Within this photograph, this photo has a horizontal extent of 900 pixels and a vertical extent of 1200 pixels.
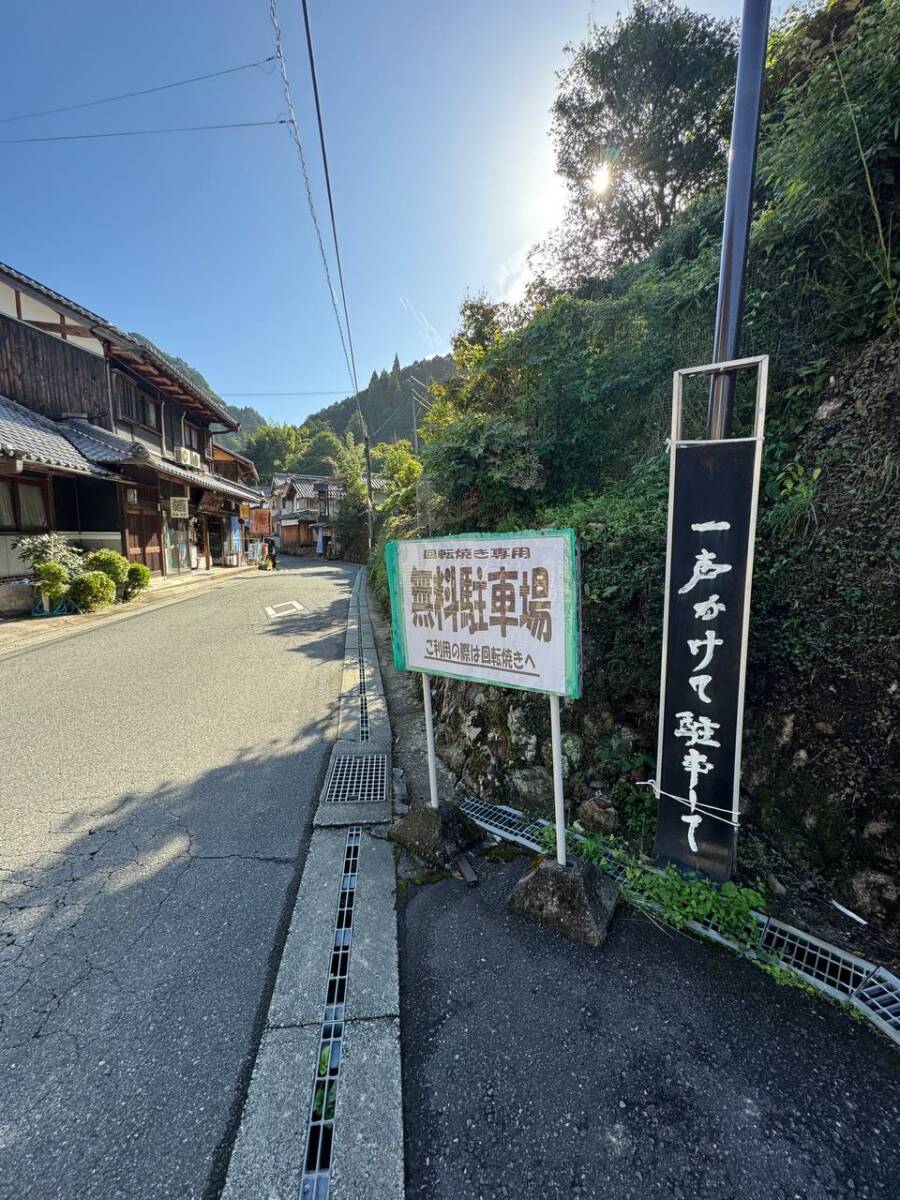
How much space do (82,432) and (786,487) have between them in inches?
630

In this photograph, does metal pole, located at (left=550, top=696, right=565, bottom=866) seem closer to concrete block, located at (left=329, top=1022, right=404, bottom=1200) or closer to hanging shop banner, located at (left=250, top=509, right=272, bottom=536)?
concrete block, located at (left=329, top=1022, right=404, bottom=1200)

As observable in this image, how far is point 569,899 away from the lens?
235cm

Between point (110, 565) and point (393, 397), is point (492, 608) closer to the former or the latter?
point (110, 565)

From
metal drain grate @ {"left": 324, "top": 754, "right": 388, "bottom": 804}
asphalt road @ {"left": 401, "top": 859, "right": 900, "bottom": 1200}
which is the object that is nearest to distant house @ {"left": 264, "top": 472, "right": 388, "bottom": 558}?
metal drain grate @ {"left": 324, "top": 754, "right": 388, "bottom": 804}

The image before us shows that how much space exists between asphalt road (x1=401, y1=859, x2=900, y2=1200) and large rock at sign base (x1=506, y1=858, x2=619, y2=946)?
91 mm

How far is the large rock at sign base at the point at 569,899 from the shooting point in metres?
2.28

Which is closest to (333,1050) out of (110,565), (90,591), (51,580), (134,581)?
(51,580)

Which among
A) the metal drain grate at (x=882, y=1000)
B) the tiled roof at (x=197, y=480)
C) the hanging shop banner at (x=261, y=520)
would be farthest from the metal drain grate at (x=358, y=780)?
the hanging shop banner at (x=261, y=520)

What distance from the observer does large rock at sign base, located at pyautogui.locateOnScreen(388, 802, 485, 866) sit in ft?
9.33

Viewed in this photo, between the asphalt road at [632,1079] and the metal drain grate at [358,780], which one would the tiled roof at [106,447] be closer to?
the metal drain grate at [358,780]

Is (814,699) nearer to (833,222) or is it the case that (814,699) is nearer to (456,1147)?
(456,1147)

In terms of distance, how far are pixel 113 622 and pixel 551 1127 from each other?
1070 centimetres

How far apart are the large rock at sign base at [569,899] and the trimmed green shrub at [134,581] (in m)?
12.2

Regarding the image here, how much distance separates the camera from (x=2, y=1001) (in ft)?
6.60
